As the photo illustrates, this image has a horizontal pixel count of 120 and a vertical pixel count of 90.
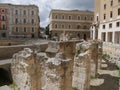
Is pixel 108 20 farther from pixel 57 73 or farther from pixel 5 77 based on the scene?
pixel 57 73

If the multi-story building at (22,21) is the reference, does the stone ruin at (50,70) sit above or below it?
below

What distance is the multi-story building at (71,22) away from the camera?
58.4m

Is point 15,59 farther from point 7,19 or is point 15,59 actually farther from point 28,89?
point 7,19

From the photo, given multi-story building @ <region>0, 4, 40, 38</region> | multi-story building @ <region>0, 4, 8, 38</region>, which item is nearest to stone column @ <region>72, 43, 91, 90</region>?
multi-story building @ <region>0, 4, 40, 38</region>

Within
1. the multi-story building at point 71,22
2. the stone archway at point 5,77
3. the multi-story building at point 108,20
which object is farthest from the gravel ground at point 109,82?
the multi-story building at point 71,22

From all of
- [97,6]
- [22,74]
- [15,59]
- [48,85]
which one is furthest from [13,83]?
[97,6]

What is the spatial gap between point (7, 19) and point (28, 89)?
51626 millimetres

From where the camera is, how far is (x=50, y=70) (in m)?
8.33

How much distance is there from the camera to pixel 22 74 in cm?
1066

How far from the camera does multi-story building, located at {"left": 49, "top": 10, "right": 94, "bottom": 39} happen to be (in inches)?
2298

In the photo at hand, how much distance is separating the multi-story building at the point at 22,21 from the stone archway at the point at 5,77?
44.2 metres

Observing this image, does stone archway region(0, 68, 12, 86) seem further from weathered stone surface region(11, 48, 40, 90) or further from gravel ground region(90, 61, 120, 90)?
gravel ground region(90, 61, 120, 90)

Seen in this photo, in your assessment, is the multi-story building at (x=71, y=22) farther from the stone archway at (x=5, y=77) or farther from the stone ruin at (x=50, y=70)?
the stone archway at (x=5, y=77)

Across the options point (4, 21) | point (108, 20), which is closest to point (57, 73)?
point (108, 20)
